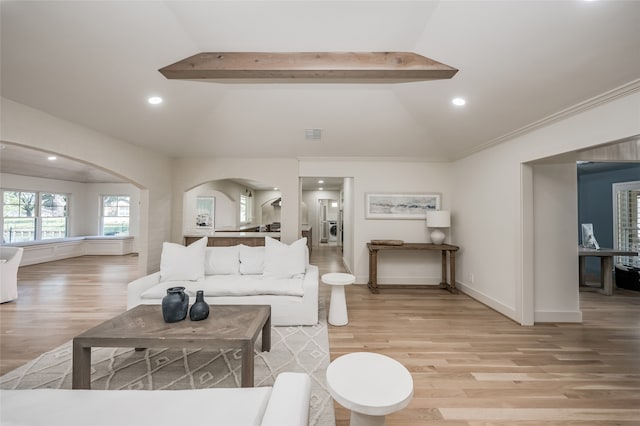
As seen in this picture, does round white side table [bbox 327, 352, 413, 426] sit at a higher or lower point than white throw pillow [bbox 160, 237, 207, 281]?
lower

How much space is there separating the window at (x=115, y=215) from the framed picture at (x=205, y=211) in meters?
2.23

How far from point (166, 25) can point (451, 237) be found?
5.26 m

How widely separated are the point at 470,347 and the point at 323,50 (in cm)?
334

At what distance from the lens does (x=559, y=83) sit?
2354 mm

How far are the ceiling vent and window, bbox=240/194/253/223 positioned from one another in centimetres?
621

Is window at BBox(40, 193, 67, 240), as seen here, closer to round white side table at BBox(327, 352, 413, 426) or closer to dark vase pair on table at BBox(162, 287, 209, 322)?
dark vase pair on table at BBox(162, 287, 209, 322)

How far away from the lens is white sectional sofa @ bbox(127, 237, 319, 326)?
3.13 metres

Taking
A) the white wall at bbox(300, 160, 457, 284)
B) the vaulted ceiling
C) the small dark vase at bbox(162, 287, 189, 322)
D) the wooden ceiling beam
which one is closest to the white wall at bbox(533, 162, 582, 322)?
the vaulted ceiling

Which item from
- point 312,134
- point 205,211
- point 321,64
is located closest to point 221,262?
point 312,134

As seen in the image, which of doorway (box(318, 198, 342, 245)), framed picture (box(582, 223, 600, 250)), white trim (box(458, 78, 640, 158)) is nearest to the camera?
white trim (box(458, 78, 640, 158))

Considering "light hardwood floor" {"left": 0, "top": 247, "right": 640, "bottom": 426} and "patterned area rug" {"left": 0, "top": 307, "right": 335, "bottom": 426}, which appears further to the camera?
"patterned area rug" {"left": 0, "top": 307, "right": 335, "bottom": 426}

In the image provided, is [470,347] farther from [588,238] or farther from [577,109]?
[588,238]

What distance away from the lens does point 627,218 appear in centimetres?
551

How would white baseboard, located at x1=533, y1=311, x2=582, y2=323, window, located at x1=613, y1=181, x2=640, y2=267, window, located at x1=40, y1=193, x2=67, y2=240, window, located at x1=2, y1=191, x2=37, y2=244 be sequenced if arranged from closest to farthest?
white baseboard, located at x1=533, y1=311, x2=582, y2=323 < window, located at x1=613, y1=181, x2=640, y2=267 < window, located at x1=2, y1=191, x2=37, y2=244 < window, located at x1=40, y1=193, x2=67, y2=240
